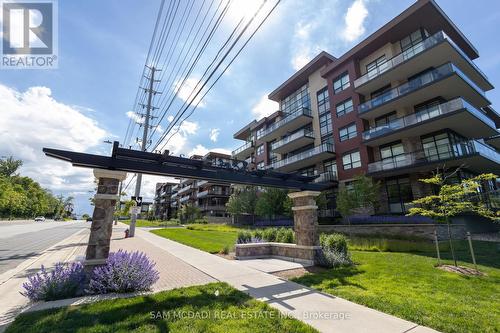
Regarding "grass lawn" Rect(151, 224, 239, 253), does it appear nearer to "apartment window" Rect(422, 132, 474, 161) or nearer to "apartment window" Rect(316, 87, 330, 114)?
"apartment window" Rect(422, 132, 474, 161)

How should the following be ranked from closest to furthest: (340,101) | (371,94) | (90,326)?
(90,326), (371,94), (340,101)

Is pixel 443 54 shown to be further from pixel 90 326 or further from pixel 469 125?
pixel 90 326

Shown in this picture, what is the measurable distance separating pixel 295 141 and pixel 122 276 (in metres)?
28.6

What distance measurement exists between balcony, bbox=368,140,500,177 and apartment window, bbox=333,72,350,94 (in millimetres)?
10856

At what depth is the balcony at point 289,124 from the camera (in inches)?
1293

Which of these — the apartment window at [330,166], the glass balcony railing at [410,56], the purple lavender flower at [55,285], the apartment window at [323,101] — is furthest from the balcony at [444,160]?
the purple lavender flower at [55,285]

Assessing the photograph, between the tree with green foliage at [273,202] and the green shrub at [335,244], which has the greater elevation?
the tree with green foliage at [273,202]

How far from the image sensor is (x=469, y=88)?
20016 millimetres

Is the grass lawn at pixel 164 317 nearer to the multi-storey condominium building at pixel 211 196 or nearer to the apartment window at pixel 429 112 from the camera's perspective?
the apartment window at pixel 429 112

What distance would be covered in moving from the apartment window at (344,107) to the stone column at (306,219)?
20.9 meters

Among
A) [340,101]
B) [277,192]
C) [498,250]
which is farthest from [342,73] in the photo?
[498,250]

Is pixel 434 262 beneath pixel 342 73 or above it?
beneath

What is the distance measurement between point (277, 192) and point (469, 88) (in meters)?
21.1

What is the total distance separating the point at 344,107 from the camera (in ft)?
92.8
